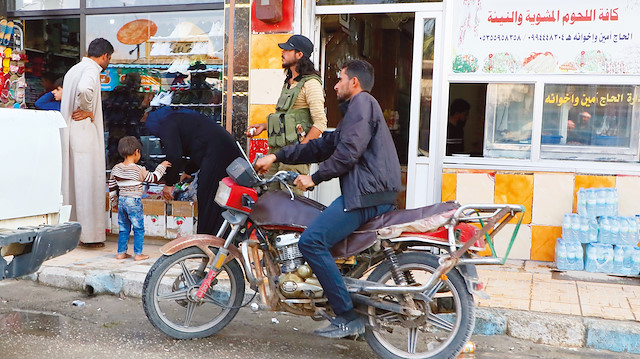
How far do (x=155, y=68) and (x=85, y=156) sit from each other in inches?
56.6

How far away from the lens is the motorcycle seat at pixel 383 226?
394 centimetres

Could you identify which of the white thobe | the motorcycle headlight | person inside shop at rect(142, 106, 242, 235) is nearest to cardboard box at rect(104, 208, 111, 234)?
the white thobe

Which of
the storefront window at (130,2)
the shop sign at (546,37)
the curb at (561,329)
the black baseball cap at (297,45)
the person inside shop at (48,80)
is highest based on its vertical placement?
the storefront window at (130,2)

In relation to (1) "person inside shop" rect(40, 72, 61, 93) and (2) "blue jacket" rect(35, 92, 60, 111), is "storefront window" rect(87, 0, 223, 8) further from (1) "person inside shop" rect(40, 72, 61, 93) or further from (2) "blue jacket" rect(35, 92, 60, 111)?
(1) "person inside shop" rect(40, 72, 61, 93)

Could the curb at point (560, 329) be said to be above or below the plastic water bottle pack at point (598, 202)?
below

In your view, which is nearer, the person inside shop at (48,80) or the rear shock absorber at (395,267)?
the rear shock absorber at (395,267)

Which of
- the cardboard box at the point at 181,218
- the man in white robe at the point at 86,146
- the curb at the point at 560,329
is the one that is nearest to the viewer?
the curb at the point at 560,329

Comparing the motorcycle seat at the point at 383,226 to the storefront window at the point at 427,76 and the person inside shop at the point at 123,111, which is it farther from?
the person inside shop at the point at 123,111

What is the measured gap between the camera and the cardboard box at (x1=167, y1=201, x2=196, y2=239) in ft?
23.3

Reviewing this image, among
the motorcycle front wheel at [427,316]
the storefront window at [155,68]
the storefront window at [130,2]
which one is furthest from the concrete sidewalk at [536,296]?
the storefront window at [130,2]

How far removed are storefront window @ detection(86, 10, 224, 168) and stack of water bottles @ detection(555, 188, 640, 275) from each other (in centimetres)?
386

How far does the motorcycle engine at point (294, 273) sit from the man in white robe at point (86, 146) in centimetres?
338

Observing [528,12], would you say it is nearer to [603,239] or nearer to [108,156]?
[603,239]

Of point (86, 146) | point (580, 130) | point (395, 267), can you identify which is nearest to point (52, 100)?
point (86, 146)
